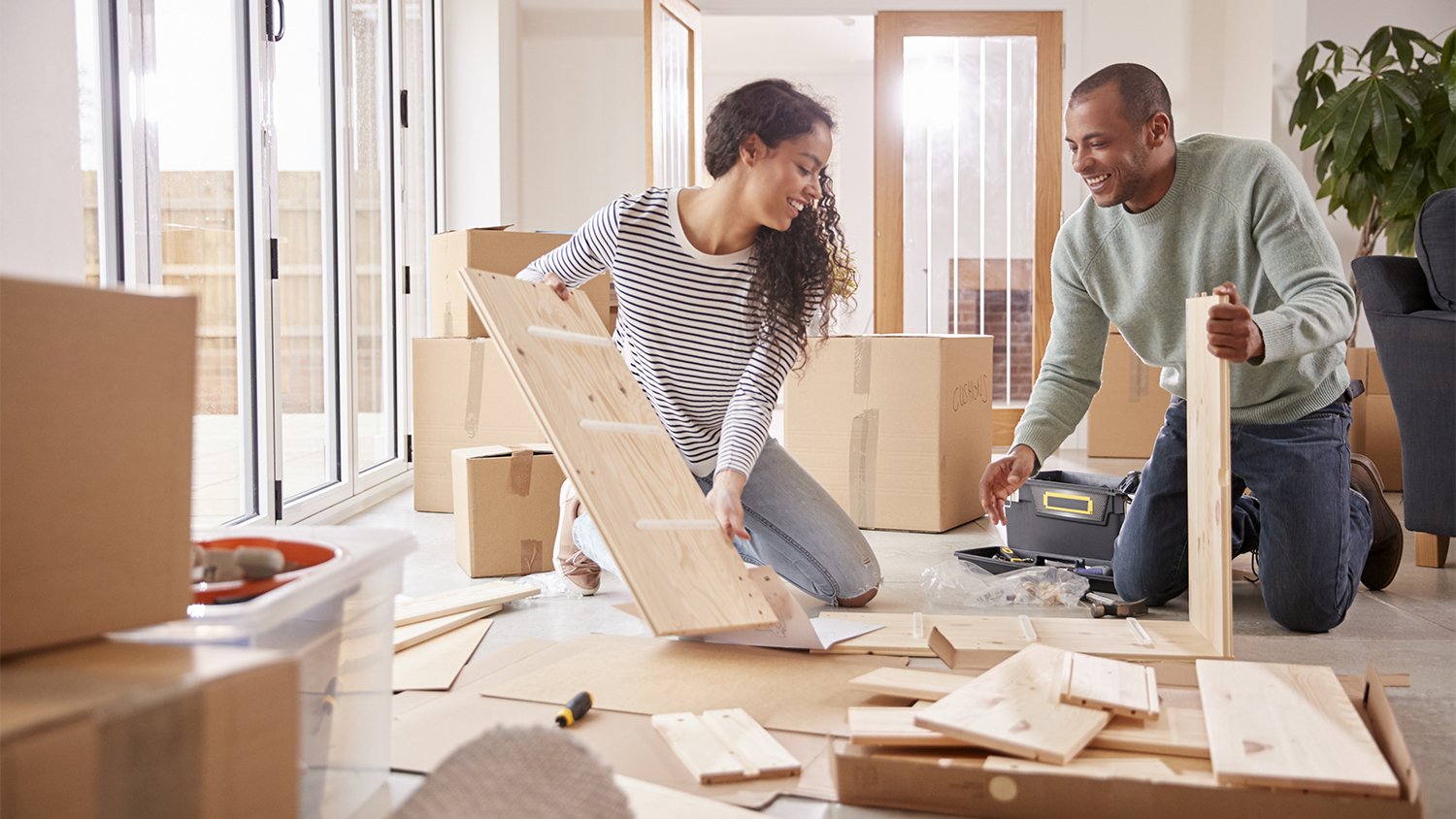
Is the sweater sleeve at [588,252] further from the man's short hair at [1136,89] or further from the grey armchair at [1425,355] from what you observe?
the grey armchair at [1425,355]

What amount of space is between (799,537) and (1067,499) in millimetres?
767

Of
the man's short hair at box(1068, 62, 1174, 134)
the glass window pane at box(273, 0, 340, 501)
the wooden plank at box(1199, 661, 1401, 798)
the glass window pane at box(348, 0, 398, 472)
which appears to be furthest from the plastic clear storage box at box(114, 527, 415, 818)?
the glass window pane at box(348, 0, 398, 472)

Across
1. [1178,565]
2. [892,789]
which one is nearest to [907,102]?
[1178,565]

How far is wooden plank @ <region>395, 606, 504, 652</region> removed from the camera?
2.00m

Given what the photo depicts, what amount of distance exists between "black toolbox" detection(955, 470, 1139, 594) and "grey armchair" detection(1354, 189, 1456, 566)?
64 centimetres

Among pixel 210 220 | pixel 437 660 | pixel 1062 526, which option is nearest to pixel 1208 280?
pixel 1062 526

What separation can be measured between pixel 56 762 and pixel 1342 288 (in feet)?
6.55

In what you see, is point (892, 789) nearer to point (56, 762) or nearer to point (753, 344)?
point (56, 762)

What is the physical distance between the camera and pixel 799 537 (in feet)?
7.63

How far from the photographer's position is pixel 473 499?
2.66m

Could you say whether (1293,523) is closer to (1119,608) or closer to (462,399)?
(1119,608)

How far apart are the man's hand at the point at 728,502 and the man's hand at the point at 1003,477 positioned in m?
0.45

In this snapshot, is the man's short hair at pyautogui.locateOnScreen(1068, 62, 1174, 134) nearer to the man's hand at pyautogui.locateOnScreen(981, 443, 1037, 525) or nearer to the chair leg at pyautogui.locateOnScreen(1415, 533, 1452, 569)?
the man's hand at pyautogui.locateOnScreen(981, 443, 1037, 525)

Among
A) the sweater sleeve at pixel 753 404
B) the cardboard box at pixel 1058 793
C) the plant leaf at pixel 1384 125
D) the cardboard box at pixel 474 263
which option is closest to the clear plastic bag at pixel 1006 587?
the sweater sleeve at pixel 753 404
